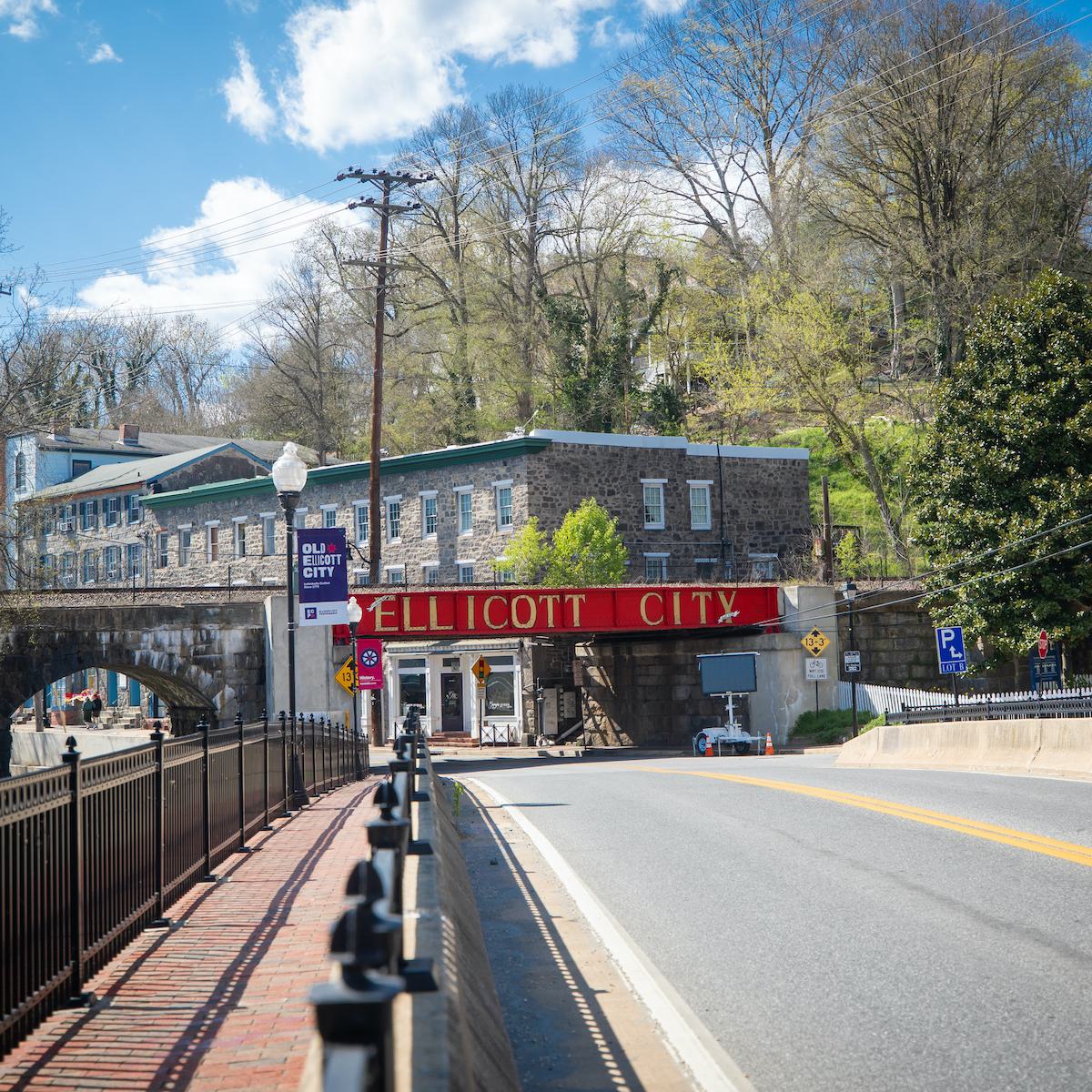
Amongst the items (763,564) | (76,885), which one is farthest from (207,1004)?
(763,564)

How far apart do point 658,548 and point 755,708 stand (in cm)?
1097

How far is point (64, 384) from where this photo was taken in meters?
41.4

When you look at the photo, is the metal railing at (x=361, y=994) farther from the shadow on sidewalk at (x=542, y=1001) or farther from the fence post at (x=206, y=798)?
the fence post at (x=206, y=798)

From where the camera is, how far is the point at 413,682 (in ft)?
183

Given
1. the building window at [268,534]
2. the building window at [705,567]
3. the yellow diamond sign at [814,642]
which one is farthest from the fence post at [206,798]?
the building window at [268,534]

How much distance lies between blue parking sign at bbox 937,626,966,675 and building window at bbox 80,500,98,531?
167ft

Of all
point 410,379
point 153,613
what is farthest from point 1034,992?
point 410,379

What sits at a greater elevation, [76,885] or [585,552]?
[585,552]

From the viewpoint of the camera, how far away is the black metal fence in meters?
6.09

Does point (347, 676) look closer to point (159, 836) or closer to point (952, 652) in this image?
point (952, 652)

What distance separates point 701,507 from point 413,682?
48.0 ft

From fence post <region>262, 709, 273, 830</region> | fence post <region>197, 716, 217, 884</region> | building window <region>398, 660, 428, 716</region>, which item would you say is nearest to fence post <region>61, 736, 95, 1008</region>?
fence post <region>197, 716, 217, 884</region>

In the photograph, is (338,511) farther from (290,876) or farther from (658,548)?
A: (290,876)

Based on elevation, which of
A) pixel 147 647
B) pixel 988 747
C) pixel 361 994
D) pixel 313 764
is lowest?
pixel 988 747
